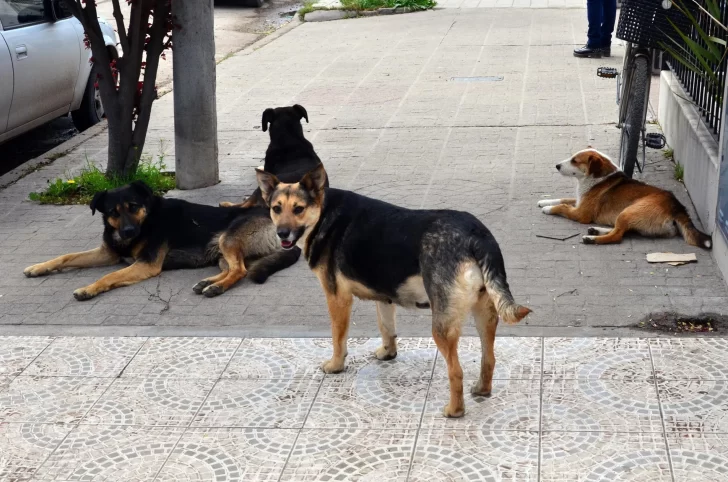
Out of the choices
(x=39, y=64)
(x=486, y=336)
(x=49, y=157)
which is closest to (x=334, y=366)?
(x=486, y=336)

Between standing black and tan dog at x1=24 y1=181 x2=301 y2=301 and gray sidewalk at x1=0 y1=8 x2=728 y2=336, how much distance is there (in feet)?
0.34

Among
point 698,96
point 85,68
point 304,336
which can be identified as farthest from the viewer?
point 85,68

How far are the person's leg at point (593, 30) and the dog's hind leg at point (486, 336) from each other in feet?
32.3

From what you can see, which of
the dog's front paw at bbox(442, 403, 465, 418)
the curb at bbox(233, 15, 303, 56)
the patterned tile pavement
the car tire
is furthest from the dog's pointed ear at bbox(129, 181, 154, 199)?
the curb at bbox(233, 15, 303, 56)

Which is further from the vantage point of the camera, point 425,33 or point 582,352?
point 425,33

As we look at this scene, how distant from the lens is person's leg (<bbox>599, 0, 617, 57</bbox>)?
44.7 ft

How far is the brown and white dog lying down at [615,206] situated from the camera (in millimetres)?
7047

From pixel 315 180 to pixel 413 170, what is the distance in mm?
4109

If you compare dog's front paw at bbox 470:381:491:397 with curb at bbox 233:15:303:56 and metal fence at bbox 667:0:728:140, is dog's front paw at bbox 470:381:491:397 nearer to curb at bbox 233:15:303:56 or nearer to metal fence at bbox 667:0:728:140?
metal fence at bbox 667:0:728:140

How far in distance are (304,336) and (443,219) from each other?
150cm

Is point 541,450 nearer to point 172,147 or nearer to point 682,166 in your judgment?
point 682,166

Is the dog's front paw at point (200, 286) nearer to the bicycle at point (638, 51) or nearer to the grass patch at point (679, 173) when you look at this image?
the bicycle at point (638, 51)

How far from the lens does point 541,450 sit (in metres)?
4.50

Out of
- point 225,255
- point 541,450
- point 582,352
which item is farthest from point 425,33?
point 541,450
